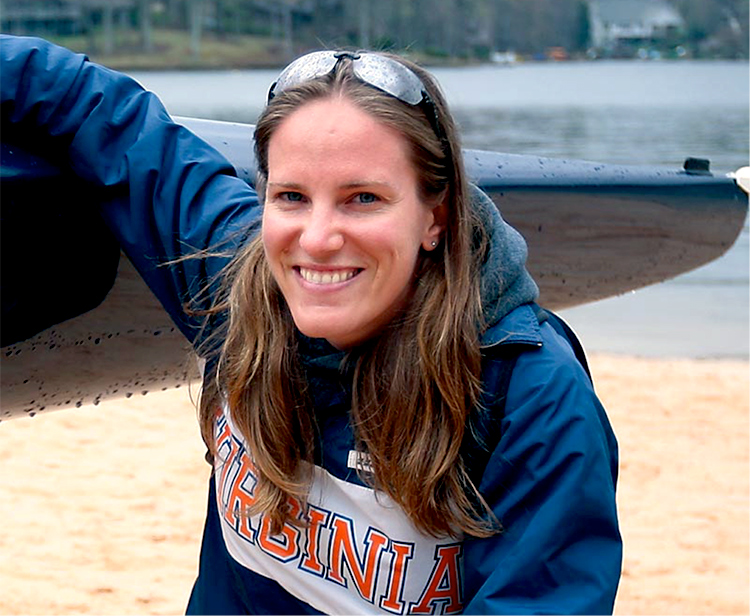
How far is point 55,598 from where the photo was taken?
4094 mm

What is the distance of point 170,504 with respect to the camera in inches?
203

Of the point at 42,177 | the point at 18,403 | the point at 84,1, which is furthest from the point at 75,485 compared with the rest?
the point at 84,1

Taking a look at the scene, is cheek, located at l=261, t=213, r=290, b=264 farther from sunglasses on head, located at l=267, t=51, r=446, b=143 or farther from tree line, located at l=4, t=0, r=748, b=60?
tree line, located at l=4, t=0, r=748, b=60

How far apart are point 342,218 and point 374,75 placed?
223 millimetres

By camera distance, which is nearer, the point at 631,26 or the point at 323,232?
the point at 323,232

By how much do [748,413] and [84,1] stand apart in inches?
1917

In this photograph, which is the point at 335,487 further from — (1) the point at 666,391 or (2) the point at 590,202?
(1) the point at 666,391

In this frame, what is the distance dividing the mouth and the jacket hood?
20cm

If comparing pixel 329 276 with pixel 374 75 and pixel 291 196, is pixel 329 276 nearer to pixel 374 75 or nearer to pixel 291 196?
pixel 291 196

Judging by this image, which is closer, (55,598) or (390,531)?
(390,531)

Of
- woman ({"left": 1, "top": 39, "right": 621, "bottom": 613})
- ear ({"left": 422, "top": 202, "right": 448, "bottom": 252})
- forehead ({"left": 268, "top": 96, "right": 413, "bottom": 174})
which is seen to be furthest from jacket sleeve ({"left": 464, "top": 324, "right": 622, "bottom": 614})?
forehead ({"left": 268, "top": 96, "right": 413, "bottom": 174})

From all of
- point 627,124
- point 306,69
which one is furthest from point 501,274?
point 627,124

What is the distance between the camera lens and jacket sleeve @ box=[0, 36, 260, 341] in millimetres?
2301

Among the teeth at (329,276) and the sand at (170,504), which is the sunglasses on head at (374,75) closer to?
the teeth at (329,276)
